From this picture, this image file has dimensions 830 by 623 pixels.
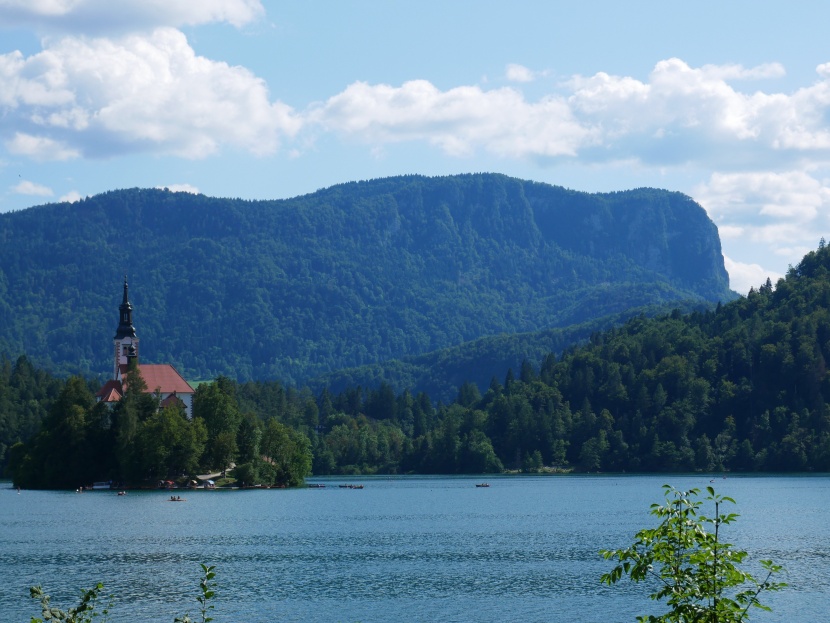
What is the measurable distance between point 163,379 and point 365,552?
351 ft

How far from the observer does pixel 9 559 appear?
74875 millimetres

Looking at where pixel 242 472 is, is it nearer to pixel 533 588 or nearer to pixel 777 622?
pixel 533 588

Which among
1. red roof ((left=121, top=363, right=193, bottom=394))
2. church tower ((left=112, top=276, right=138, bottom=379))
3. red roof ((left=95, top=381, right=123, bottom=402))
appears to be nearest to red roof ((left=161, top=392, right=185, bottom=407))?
red roof ((left=121, top=363, right=193, bottom=394))

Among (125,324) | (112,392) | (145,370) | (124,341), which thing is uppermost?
(125,324)

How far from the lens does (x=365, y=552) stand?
80.6 metres

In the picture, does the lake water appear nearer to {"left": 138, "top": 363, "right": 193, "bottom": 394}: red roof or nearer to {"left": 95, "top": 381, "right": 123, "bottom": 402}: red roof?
{"left": 95, "top": 381, "right": 123, "bottom": 402}: red roof

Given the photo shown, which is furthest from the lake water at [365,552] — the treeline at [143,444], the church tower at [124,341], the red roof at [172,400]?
the church tower at [124,341]

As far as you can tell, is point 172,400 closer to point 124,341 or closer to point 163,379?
point 163,379

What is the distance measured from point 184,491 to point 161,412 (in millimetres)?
10868

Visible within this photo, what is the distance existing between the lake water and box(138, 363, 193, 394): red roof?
3809cm

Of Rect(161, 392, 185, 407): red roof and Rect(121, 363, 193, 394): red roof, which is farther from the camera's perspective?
Rect(121, 363, 193, 394): red roof

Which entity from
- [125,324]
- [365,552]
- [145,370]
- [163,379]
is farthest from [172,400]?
[365,552]

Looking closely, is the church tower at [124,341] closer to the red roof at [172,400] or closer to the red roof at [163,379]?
the red roof at [163,379]

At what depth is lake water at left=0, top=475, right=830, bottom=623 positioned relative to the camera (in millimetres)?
56125
